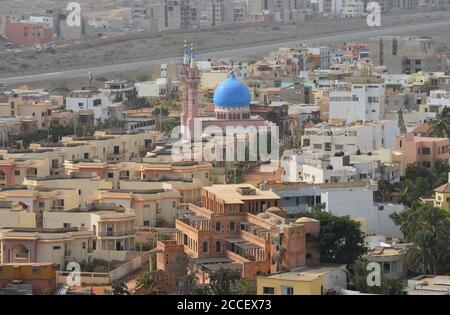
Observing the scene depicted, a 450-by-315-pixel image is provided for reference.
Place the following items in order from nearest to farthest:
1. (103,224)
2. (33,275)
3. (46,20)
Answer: (33,275)
(103,224)
(46,20)

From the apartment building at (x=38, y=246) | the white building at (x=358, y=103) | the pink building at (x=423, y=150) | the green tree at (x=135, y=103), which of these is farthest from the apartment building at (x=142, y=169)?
the green tree at (x=135, y=103)

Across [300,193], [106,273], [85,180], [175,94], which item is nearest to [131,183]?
[85,180]

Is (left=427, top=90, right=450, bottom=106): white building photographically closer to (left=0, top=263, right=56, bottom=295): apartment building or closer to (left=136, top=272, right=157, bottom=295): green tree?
(left=136, top=272, right=157, bottom=295): green tree

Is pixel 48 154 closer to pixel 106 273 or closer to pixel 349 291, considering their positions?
pixel 106 273

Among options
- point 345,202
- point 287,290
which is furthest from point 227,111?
point 287,290

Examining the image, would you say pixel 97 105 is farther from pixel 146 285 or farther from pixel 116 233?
pixel 146 285

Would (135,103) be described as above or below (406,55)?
below
